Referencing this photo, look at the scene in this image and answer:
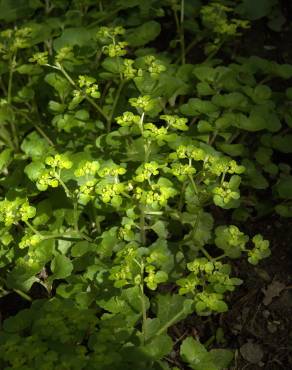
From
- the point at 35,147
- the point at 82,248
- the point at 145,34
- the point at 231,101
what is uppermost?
the point at 145,34

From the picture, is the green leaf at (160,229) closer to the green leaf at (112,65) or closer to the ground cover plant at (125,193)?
the ground cover plant at (125,193)

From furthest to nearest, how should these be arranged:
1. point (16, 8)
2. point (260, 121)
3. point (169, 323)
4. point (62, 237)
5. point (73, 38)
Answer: point (16, 8), point (73, 38), point (260, 121), point (62, 237), point (169, 323)

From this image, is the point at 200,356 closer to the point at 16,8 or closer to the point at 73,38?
the point at 73,38

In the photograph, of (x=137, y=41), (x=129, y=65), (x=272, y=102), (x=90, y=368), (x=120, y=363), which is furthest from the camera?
(x=137, y=41)

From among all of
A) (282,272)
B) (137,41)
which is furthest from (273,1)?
(282,272)

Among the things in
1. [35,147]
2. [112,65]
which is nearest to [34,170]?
[35,147]

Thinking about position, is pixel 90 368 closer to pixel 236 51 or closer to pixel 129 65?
pixel 129 65

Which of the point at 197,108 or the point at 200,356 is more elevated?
the point at 197,108
